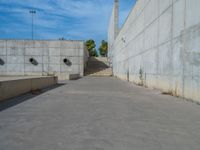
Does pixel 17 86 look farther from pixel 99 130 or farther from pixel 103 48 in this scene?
pixel 103 48

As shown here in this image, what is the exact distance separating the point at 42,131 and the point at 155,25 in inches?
451

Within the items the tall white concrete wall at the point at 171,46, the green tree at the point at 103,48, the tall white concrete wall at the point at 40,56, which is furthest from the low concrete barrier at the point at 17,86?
the green tree at the point at 103,48

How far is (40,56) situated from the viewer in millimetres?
37281

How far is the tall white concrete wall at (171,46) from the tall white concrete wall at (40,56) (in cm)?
2004

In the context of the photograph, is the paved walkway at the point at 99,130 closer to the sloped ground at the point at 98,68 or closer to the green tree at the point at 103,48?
the sloped ground at the point at 98,68

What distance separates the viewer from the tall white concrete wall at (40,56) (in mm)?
36781

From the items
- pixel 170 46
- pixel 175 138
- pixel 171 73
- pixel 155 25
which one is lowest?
pixel 175 138

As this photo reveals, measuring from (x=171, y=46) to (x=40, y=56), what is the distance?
92.7 feet

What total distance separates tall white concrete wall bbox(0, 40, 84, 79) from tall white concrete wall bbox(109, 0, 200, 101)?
2004cm

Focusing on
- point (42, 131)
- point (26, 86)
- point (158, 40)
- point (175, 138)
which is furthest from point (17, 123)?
point (158, 40)

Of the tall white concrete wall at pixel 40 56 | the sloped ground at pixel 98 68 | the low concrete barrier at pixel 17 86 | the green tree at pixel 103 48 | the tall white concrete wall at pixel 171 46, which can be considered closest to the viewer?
the tall white concrete wall at pixel 171 46

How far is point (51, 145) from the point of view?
3.92 metres

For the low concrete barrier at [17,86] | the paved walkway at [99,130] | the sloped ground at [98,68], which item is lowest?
the paved walkway at [99,130]

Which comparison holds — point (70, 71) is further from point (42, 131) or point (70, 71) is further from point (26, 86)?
point (42, 131)
